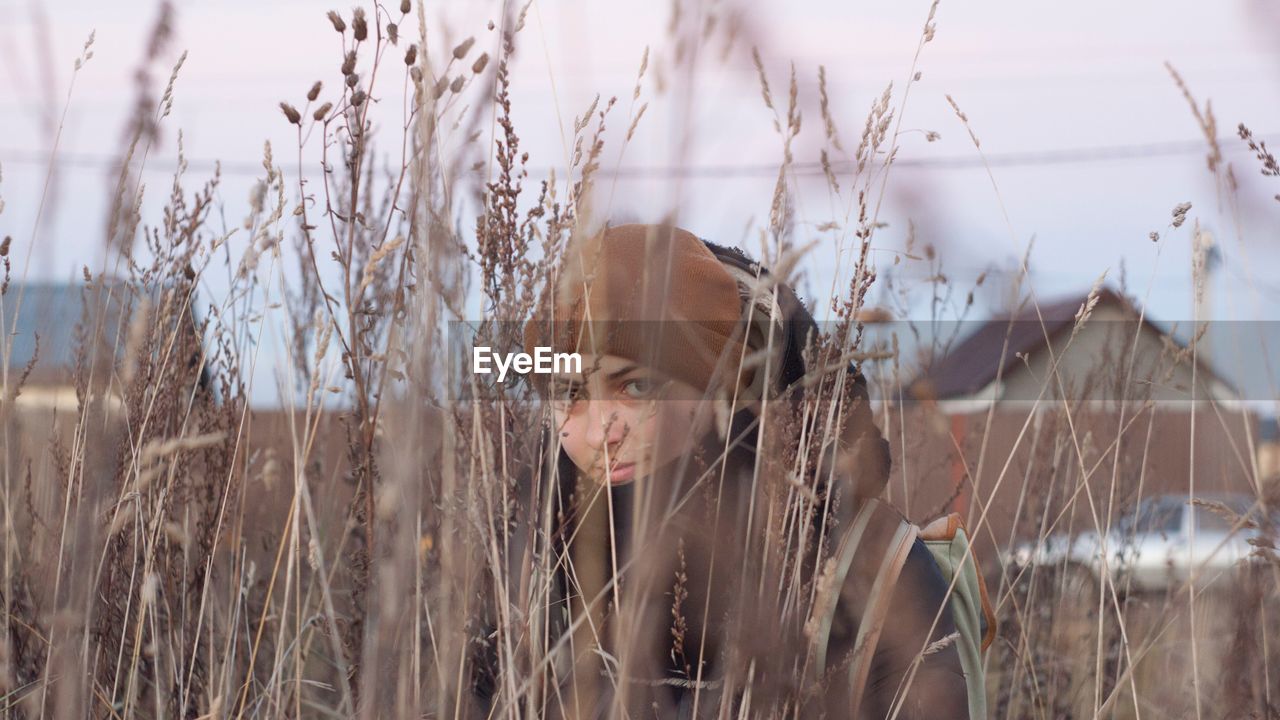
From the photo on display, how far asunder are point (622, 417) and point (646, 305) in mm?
441

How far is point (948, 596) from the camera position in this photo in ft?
4.49

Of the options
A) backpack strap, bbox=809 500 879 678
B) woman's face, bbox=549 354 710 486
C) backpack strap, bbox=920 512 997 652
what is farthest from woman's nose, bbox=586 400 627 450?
backpack strap, bbox=920 512 997 652

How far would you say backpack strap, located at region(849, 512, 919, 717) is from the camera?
52.2 inches

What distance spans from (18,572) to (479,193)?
1157mm

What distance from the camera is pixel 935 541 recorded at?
5.05ft

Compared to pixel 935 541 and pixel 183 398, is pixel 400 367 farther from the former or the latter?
pixel 183 398

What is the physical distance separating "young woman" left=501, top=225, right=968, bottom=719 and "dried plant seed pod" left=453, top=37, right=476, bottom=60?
211 millimetres

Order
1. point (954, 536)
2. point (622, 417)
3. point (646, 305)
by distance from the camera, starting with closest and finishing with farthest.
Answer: point (646, 305) → point (622, 417) → point (954, 536)

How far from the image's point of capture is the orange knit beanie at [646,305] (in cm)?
95

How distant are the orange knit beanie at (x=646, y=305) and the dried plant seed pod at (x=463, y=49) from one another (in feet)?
0.66

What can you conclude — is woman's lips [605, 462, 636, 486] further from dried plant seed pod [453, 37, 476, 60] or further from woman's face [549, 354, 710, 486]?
dried plant seed pod [453, 37, 476, 60]

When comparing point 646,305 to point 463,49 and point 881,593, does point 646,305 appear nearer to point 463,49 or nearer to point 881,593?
point 463,49

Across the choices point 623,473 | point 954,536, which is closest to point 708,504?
point 623,473

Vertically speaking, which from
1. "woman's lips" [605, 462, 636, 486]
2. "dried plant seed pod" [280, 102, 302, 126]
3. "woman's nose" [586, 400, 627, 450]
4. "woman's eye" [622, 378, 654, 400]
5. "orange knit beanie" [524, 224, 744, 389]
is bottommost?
"woman's lips" [605, 462, 636, 486]
